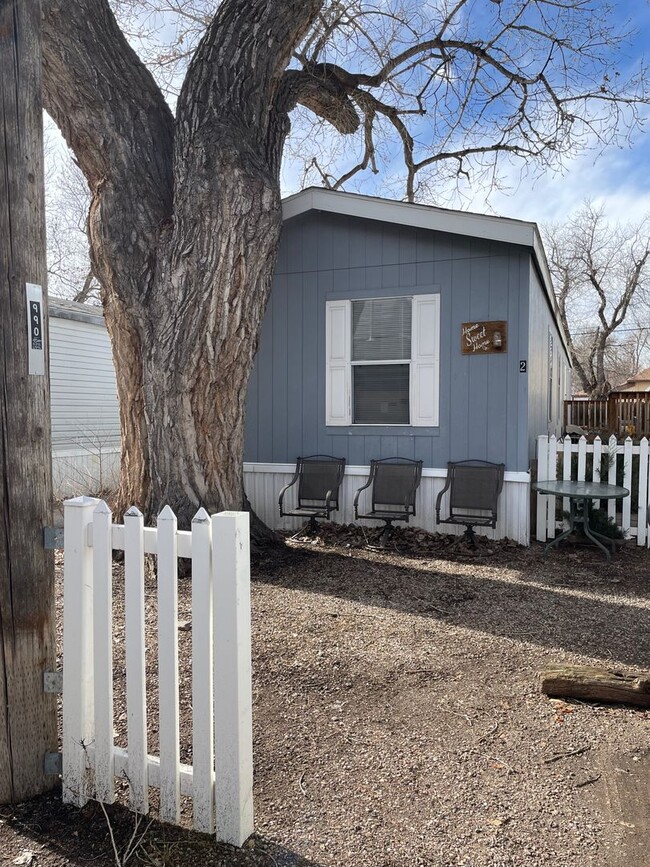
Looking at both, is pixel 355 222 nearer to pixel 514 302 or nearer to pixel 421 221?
pixel 421 221

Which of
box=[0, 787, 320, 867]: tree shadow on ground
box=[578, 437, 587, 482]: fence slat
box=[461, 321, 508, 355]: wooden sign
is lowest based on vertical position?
box=[0, 787, 320, 867]: tree shadow on ground

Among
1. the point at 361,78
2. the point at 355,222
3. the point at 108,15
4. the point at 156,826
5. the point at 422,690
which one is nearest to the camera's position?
the point at 156,826

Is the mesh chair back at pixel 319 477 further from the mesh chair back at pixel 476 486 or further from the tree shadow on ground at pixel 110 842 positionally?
the tree shadow on ground at pixel 110 842

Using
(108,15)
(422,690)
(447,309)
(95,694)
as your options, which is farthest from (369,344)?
(95,694)

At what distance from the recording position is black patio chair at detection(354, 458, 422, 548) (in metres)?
6.05

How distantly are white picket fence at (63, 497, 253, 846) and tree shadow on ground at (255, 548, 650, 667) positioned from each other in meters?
2.30

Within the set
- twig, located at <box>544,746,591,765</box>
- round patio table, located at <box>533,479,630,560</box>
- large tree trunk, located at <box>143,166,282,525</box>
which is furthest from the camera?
round patio table, located at <box>533,479,630,560</box>

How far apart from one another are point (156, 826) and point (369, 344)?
5349 millimetres

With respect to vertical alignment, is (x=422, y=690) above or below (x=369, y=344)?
below

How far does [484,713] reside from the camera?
104 inches

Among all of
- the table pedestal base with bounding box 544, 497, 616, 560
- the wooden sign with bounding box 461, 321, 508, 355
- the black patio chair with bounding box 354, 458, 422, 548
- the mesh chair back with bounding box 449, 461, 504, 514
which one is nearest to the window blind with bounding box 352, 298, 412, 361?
the wooden sign with bounding box 461, 321, 508, 355

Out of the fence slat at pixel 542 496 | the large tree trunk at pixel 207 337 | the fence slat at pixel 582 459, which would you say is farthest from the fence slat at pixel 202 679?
the fence slat at pixel 582 459

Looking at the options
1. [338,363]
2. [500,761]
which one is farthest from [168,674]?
[338,363]

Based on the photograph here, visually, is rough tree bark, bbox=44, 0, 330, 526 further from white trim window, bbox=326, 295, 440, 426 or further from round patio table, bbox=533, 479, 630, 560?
round patio table, bbox=533, 479, 630, 560
